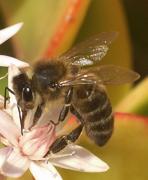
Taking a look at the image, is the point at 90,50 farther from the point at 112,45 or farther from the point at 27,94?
the point at 112,45

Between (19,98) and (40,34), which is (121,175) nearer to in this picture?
(19,98)

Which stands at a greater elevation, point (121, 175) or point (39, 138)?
point (39, 138)

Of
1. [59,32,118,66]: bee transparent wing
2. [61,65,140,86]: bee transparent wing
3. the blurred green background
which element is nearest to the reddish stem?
the blurred green background

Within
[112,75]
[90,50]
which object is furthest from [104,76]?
[90,50]

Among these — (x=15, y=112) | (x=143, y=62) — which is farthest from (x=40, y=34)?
(x=15, y=112)

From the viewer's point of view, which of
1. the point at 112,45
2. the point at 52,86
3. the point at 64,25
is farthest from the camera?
the point at 112,45

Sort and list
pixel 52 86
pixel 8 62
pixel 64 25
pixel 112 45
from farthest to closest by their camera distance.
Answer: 1. pixel 112 45
2. pixel 64 25
3. pixel 8 62
4. pixel 52 86

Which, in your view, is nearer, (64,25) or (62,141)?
(62,141)
